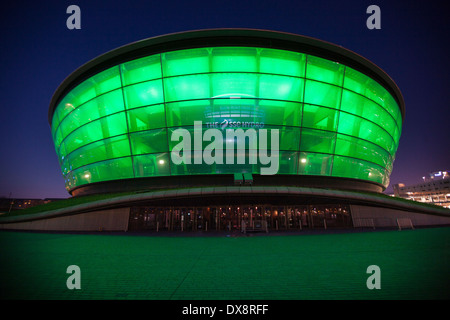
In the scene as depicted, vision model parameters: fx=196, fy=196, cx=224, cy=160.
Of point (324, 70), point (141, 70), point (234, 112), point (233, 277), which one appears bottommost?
point (233, 277)

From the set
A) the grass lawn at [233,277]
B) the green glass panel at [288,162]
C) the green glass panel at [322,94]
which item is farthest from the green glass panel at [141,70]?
the grass lawn at [233,277]

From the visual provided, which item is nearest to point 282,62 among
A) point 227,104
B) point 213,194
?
point 227,104

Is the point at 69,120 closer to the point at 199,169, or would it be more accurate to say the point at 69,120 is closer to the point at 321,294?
the point at 199,169

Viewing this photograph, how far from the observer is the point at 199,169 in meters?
20.5

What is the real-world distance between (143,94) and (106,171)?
1011 cm

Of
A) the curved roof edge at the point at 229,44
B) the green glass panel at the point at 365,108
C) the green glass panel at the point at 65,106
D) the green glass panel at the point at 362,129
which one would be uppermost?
the curved roof edge at the point at 229,44

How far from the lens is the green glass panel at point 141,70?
20984 mm

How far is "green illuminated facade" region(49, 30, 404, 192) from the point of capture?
20406 mm

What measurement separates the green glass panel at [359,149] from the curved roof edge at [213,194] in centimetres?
566

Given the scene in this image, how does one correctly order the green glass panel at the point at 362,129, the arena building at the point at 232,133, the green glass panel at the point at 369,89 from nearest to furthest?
the arena building at the point at 232,133
the green glass panel at the point at 362,129
the green glass panel at the point at 369,89

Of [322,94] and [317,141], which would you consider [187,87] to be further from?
[317,141]

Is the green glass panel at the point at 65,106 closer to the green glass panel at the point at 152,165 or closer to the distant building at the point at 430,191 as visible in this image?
the green glass panel at the point at 152,165

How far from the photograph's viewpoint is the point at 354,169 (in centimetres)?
2322
